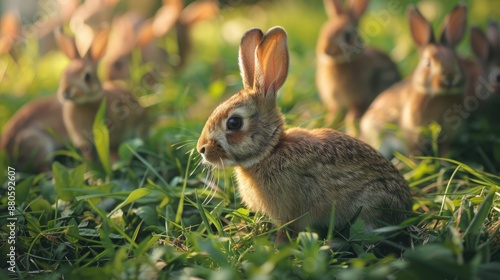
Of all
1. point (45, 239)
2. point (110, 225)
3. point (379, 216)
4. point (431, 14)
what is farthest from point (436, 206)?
point (431, 14)

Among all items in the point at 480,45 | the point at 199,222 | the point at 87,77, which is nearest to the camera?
the point at 199,222

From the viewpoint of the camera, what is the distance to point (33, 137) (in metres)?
5.30

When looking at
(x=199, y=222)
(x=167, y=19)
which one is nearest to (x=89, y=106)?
(x=199, y=222)

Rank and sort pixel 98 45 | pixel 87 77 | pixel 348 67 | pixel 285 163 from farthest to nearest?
1. pixel 348 67
2. pixel 98 45
3. pixel 87 77
4. pixel 285 163

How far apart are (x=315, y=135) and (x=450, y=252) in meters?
1.19

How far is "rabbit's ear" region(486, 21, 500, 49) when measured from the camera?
18.9ft

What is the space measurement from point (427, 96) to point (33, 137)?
320cm

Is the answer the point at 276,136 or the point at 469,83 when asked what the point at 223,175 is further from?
the point at 469,83

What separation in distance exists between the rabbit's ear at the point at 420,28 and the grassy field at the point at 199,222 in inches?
31.0

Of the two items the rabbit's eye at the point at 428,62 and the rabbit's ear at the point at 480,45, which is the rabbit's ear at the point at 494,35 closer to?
the rabbit's ear at the point at 480,45

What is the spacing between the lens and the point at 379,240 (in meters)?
3.22

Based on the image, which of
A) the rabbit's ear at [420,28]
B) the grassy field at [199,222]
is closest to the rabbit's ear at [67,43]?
the grassy field at [199,222]

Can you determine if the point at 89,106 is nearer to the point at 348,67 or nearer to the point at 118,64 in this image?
the point at 118,64
